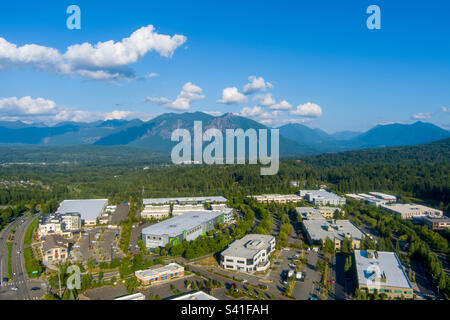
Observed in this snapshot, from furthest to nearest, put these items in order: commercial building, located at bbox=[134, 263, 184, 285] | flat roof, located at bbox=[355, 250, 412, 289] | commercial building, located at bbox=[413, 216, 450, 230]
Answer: commercial building, located at bbox=[413, 216, 450, 230] → commercial building, located at bbox=[134, 263, 184, 285] → flat roof, located at bbox=[355, 250, 412, 289]

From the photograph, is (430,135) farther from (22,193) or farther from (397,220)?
(22,193)

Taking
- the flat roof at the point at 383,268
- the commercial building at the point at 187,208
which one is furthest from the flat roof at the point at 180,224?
the flat roof at the point at 383,268

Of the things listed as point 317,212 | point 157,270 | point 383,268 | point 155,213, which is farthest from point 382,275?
point 155,213

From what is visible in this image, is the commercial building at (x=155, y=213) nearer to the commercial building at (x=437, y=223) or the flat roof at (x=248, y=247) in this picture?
the flat roof at (x=248, y=247)

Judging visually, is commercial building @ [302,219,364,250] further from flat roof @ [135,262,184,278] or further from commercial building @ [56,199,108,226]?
commercial building @ [56,199,108,226]

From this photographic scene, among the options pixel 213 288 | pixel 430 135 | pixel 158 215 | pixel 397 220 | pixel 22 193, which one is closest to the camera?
pixel 213 288

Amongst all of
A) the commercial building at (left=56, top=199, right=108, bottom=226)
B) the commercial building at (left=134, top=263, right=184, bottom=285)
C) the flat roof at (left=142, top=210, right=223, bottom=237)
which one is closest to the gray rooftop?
the flat roof at (left=142, top=210, right=223, bottom=237)
